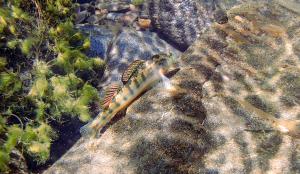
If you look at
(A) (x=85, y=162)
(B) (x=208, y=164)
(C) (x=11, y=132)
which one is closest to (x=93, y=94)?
(C) (x=11, y=132)

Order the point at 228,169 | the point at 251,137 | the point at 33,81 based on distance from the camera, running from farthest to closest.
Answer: the point at 33,81 < the point at 251,137 < the point at 228,169

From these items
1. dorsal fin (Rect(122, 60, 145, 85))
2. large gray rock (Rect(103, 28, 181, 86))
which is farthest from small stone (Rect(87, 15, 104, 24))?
dorsal fin (Rect(122, 60, 145, 85))

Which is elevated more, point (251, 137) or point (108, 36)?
point (251, 137)

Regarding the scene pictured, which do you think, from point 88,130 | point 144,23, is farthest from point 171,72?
point 144,23

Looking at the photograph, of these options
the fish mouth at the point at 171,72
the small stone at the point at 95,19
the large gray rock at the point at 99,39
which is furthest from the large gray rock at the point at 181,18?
the fish mouth at the point at 171,72

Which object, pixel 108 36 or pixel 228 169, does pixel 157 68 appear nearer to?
pixel 228 169

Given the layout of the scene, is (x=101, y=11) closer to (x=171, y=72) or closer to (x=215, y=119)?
(x=171, y=72)
